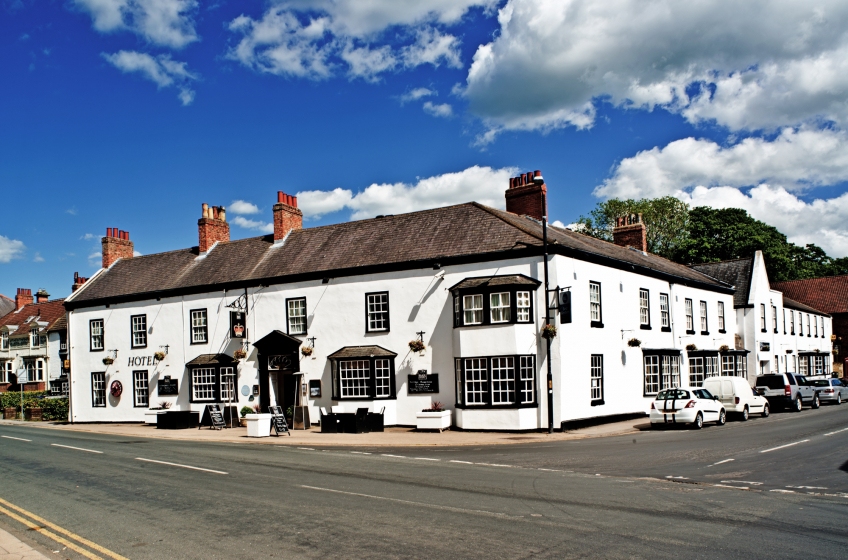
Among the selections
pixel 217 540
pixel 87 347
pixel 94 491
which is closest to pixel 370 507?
pixel 217 540

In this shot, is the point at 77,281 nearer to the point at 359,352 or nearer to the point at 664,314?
the point at 359,352

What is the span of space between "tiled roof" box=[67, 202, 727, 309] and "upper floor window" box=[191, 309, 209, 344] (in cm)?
118

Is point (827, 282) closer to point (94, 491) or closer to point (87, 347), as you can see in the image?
point (87, 347)

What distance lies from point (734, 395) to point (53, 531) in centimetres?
2613

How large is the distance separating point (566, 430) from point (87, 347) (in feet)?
92.4

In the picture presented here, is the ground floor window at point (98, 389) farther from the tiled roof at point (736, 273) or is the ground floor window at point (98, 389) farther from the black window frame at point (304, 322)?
the tiled roof at point (736, 273)

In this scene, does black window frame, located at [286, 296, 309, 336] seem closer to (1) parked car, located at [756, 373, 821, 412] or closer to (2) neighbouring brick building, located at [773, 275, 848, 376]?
(1) parked car, located at [756, 373, 821, 412]

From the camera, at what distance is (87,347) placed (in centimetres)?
3881

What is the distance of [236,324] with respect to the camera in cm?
3139

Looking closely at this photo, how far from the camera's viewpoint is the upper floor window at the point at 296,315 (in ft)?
101

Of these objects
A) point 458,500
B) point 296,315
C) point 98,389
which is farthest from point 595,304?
point 98,389

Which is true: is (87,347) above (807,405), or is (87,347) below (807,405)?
above

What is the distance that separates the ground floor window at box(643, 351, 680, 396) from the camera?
103 feet

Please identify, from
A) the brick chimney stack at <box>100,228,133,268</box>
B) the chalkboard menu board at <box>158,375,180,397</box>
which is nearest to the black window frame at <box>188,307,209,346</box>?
the chalkboard menu board at <box>158,375,180,397</box>
